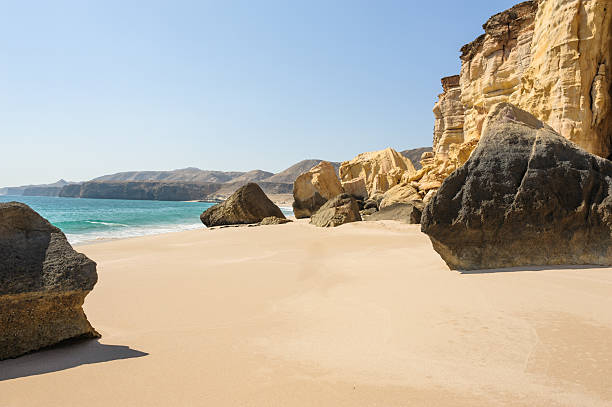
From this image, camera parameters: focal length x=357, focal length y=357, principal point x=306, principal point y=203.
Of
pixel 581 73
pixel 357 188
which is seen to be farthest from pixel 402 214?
pixel 357 188

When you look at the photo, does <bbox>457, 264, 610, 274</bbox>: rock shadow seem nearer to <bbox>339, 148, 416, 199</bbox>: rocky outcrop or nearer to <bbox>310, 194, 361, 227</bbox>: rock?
<bbox>310, 194, 361, 227</bbox>: rock

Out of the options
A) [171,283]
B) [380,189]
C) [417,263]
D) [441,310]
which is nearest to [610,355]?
[441,310]

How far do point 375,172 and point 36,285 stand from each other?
28122mm

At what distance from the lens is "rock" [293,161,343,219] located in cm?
2025

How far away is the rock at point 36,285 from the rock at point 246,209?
13.0 metres

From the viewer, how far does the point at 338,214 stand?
454 inches

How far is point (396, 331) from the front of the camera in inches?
93.1

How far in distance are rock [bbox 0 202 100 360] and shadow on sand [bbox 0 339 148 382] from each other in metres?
0.06

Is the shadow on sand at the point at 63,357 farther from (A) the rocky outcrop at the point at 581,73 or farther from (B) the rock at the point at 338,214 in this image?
(A) the rocky outcrop at the point at 581,73

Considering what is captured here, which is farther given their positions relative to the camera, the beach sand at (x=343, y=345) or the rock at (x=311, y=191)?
the rock at (x=311, y=191)

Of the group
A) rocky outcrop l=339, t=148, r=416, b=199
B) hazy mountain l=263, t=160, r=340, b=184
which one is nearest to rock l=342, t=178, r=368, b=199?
rocky outcrop l=339, t=148, r=416, b=199

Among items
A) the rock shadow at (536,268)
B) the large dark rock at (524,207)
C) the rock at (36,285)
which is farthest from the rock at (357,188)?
the rock at (36,285)

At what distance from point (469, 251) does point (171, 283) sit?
3.47 meters

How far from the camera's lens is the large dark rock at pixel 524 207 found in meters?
3.71
